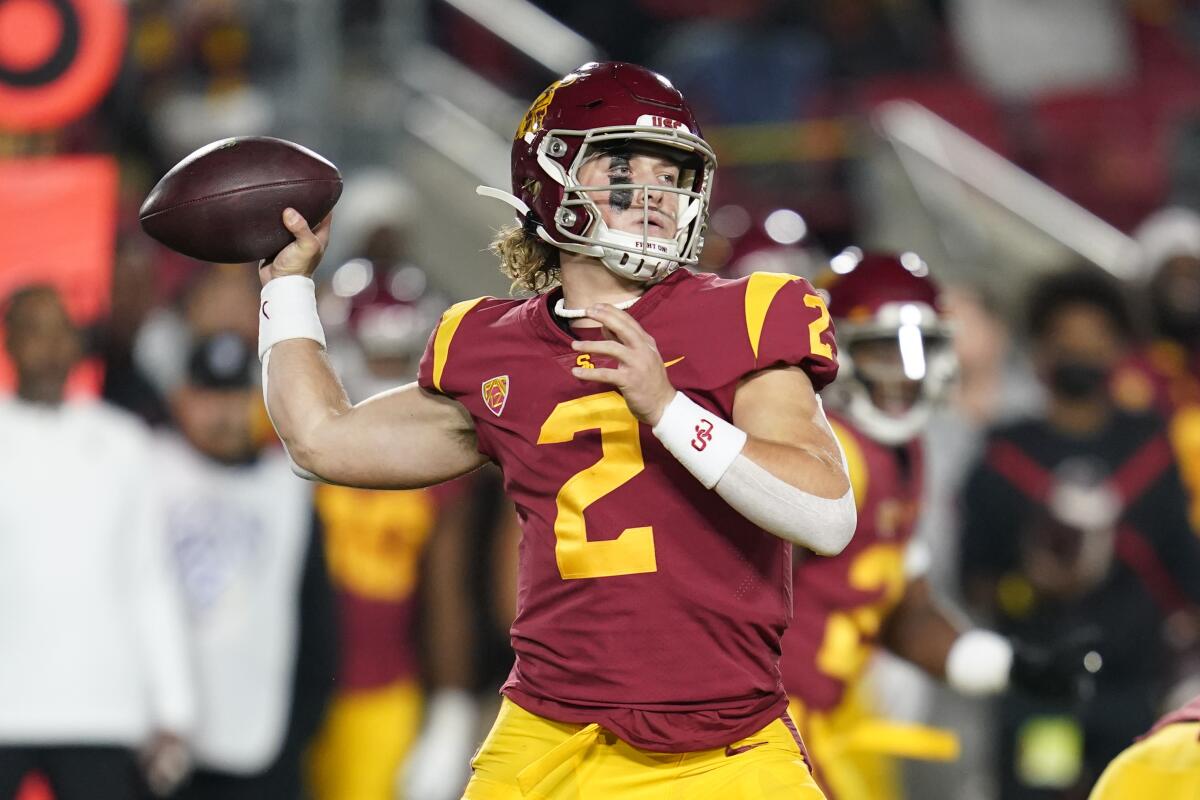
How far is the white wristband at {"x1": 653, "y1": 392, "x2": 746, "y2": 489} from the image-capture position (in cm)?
262

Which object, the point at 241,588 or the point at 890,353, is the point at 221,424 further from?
the point at 890,353

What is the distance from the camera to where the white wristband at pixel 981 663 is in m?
3.93

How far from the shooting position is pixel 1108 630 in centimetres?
560

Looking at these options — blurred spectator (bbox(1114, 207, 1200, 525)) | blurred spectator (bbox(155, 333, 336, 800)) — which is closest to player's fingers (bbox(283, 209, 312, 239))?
blurred spectator (bbox(155, 333, 336, 800))

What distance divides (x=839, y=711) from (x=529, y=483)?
5.06 feet

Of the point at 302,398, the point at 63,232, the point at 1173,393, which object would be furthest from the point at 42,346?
the point at 1173,393

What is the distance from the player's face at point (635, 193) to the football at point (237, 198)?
0.50m

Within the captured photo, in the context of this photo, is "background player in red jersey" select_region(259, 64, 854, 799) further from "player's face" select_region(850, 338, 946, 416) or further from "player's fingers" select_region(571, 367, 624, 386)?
"player's face" select_region(850, 338, 946, 416)

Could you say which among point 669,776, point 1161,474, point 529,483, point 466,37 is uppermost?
point 529,483

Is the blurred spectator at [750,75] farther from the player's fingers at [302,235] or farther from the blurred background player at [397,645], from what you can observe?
the player's fingers at [302,235]

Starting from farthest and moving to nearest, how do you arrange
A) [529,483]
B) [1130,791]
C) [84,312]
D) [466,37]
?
[466,37] < [84,312] < [529,483] < [1130,791]

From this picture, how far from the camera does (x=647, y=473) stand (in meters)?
2.81

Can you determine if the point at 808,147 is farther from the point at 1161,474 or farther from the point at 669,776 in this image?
the point at 669,776

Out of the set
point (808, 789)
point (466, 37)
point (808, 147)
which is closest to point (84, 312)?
point (808, 789)
